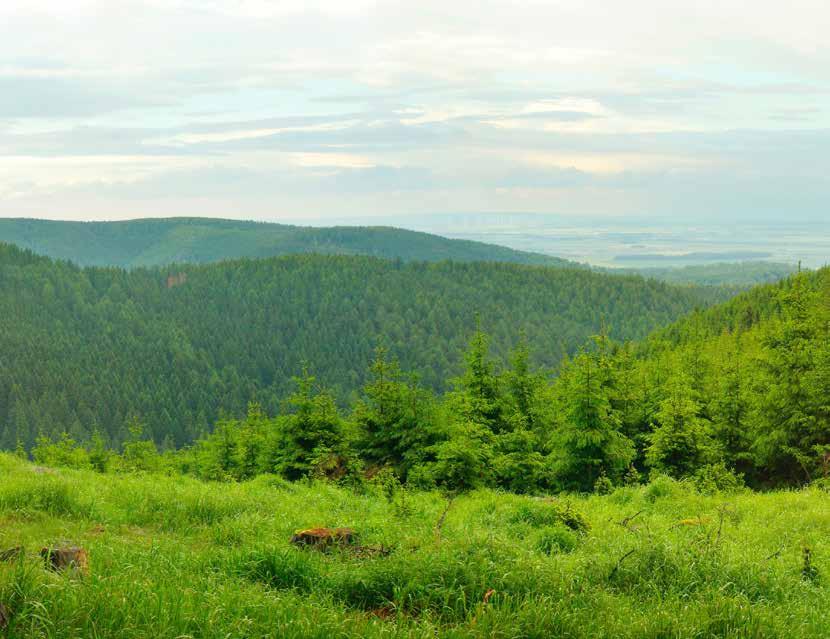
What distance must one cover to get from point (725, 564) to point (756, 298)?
102 m

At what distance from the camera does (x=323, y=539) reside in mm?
9445

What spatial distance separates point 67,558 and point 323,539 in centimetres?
345

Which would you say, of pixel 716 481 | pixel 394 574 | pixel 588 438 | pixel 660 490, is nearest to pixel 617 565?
pixel 394 574

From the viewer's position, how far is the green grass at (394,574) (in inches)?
234

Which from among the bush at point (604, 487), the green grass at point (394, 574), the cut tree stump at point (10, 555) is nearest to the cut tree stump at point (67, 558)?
the green grass at point (394, 574)

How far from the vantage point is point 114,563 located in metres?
7.88

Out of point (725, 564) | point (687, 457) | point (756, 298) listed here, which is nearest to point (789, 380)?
point (687, 457)

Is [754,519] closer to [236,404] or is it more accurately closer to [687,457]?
[687,457]

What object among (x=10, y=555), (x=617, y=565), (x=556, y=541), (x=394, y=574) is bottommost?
(x=556, y=541)

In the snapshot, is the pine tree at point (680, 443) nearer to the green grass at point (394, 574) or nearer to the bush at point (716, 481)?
the bush at point (716, 481)

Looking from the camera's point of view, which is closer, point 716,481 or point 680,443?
point 716,481

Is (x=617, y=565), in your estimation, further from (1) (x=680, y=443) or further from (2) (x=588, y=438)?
(1) (x=680, y=443)

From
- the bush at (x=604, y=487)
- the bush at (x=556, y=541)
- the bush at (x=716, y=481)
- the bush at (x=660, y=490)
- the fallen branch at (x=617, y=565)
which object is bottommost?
the bush at (x=604, y=487)

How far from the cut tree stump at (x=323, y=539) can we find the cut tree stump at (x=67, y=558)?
295 cm
